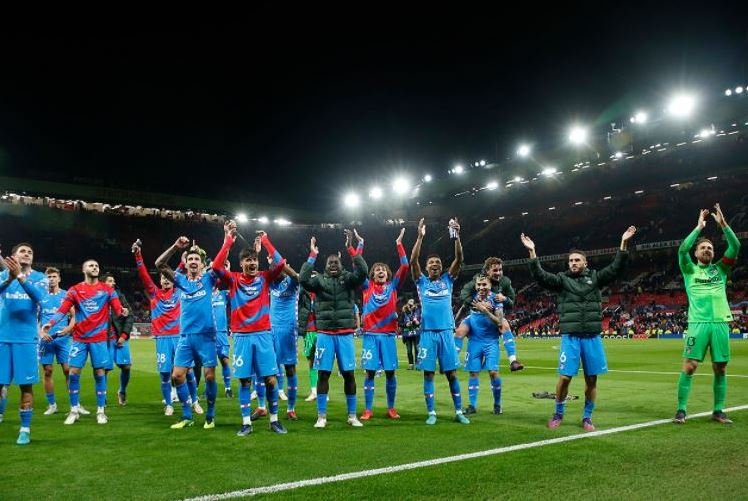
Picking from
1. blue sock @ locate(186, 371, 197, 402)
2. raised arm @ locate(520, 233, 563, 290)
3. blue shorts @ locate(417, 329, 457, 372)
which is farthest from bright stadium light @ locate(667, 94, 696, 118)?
blue sock @ locate(186, 371, 197, 402)

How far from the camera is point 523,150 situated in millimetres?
51281

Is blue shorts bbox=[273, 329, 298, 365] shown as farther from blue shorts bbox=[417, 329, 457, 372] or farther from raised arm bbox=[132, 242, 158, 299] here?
blue shorts bbox=[417, 329, 457, 372]

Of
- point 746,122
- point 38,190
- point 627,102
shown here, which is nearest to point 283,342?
point 627,102

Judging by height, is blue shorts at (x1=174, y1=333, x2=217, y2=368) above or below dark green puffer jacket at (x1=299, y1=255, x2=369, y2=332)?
below

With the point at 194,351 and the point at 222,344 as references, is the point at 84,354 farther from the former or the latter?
the point at 222,344

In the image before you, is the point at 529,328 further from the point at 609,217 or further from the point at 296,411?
the point at 296,411

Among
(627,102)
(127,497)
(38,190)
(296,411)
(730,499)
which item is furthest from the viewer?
(38,190)

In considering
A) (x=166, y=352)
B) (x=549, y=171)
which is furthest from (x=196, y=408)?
(x=549, y=171)

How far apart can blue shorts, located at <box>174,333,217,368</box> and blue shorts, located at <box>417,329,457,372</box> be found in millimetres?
2953

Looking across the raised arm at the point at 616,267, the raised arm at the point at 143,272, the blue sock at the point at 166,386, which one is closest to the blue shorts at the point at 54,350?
the raised arm at the point at 143,272

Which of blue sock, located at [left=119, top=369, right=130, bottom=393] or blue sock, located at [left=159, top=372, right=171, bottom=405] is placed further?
blue sock, located at [left=119, top=369, right=130, bottom=393]

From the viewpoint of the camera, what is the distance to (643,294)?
44.5 metres

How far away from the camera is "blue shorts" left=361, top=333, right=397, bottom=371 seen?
8781 millimetres

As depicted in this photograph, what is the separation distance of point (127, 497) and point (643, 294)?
149ft
